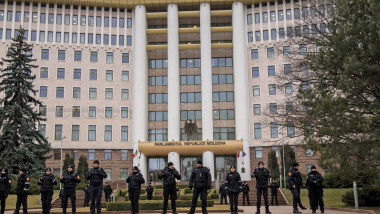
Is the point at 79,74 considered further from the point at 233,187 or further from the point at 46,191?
the point at 233,187

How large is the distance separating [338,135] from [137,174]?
8.21 meters

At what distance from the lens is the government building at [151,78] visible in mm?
55031

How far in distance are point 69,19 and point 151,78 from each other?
45.4 ft

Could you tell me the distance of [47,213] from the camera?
57.2ft

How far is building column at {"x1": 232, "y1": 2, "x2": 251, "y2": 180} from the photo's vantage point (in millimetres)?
53544

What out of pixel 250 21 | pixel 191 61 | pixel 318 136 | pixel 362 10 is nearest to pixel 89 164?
pixel 191 61

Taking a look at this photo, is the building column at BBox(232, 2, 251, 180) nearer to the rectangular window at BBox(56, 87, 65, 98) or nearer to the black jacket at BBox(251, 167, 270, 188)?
the rectangular window at BBox(56, 87, 65, 98)

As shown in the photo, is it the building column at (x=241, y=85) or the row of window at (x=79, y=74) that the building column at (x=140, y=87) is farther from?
the building column at (x=241, y=85)

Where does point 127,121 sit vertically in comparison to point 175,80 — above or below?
below

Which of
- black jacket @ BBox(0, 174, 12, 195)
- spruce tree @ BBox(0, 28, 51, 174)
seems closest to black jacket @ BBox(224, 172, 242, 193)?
black jacket @ BBox(0, 174, 12, 195)

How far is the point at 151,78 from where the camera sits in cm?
5862

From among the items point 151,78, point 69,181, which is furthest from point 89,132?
point 69,181

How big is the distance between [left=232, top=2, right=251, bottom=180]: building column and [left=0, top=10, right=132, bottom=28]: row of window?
15.2m

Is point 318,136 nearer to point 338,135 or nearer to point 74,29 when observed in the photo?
point 338,135
